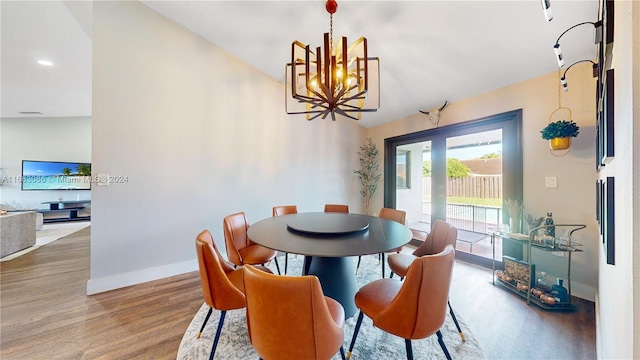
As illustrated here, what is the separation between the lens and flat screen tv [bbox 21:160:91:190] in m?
5.87

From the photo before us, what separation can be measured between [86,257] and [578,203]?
6623 millimetres

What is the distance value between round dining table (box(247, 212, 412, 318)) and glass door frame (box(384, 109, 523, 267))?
6.09ft

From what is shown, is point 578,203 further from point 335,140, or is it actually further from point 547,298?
point 335,140

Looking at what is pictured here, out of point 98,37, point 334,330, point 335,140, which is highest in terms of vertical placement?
point 98,37

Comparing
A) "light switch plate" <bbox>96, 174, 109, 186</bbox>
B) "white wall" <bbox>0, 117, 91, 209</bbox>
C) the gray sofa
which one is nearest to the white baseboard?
"light switch plate" <bbox>96, 174, 109, 186</bbox>

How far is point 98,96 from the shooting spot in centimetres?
247

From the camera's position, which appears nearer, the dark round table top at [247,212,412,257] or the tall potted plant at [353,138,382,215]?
the dark round table top at [247,212,412,257]

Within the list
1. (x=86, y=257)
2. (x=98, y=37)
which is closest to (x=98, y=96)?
(x=98, y=37)

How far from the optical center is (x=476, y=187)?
333 cm

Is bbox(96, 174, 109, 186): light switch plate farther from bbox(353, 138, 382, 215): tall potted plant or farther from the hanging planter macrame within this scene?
the hanging planter macrame

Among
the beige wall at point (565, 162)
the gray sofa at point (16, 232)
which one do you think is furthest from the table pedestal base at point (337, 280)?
the gray sofa at point (16, 232)

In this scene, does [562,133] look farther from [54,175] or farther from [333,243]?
[54,175]

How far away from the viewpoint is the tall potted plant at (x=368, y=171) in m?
4.96

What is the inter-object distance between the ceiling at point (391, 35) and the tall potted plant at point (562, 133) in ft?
2.02
